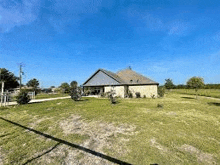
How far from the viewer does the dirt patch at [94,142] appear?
160 inches

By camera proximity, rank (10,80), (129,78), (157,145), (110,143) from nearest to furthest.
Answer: (157,145) → (110,143) → (129,78) → (10,80)

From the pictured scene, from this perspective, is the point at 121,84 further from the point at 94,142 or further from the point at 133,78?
the point at 94,142

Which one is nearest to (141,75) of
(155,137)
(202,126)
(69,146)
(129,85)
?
(129,85)

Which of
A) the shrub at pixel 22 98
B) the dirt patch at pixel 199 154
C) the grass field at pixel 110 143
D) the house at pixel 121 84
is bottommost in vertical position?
the dirt patch at pixel 199 154

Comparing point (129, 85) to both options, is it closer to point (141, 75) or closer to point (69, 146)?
point (141, 75)

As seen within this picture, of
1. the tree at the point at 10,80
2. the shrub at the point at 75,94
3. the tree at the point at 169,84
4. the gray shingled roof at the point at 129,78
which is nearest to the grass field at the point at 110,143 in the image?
the shrub at the point at 75,94

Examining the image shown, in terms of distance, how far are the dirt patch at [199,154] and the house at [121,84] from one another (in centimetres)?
1826

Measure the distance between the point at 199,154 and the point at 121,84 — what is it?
18.8 m

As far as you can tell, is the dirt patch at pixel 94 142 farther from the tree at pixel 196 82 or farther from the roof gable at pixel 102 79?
the tree at pixel 196 82

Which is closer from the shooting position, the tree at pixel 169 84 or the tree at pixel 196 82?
the tree at pixel 196 82

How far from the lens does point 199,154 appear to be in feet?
14.3

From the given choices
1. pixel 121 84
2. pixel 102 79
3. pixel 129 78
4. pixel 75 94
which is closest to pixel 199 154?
pixel 75 94

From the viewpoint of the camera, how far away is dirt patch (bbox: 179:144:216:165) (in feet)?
13.2

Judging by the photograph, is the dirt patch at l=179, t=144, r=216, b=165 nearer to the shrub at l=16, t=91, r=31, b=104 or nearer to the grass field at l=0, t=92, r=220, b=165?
the grass field at l=0, t=92, r=220, b=165
